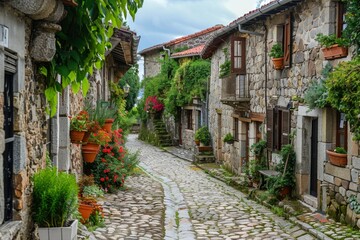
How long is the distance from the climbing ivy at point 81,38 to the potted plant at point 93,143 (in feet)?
12.8

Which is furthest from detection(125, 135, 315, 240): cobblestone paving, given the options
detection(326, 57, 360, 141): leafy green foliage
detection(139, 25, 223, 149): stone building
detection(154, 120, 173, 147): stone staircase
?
detection(154, 120, 173, 147): stone staircase

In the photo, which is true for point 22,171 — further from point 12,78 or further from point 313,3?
point 313,3

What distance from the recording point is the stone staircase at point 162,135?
26.2 meters

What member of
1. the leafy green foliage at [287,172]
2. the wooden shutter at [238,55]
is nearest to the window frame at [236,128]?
the wooden shutter at [238,55]

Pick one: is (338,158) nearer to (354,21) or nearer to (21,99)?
(354,21)

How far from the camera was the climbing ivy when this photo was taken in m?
4.32

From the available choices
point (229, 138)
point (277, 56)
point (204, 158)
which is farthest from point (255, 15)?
point (204, 158)

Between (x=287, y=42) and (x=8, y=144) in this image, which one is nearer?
(x=8, y=144)

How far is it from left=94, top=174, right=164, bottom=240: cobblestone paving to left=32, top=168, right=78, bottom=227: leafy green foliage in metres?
2.30

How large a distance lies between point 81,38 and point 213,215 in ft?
18.4

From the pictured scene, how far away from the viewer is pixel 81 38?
448cm

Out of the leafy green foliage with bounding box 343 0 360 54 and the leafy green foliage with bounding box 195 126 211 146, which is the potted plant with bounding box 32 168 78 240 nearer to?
the leafy green foliage with bounding box 343 0 360 54

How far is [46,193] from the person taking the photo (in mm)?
4391

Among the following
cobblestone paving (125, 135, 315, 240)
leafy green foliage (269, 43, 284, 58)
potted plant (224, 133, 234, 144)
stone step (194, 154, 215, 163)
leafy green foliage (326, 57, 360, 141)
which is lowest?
cobblestone paving (125, 135, 315, 240)
